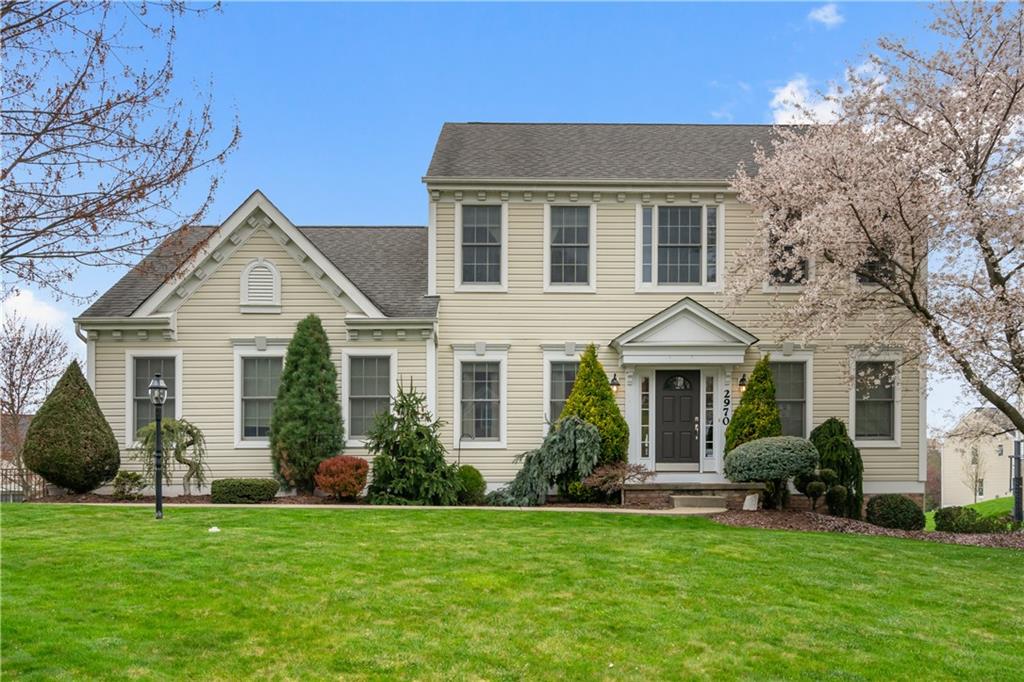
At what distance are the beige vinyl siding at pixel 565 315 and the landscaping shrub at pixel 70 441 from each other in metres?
6.83

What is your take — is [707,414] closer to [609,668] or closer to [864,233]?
[864,233]

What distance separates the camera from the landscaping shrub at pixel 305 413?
15984mm

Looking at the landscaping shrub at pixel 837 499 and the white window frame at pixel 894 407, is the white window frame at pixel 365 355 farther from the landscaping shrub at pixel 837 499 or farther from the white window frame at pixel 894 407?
the white window frame at pixel 894 407

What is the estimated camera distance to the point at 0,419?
28156 millimetres

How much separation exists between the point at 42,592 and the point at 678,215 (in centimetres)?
1363

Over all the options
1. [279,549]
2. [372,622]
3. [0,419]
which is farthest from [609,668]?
[0,419]

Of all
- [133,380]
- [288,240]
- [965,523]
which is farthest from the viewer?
[133,380]

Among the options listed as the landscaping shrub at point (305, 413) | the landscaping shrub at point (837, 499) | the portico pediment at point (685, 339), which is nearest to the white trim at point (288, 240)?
the landscaping shrub at point (305, 413)

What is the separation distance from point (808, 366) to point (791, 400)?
0.82 m

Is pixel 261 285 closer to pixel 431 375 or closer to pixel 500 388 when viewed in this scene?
pixel 431 375

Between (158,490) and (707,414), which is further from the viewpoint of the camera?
→ (707,414)

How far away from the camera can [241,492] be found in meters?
15.5

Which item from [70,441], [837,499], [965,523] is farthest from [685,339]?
[70,441]

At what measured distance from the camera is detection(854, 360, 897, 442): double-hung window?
57.5ft
